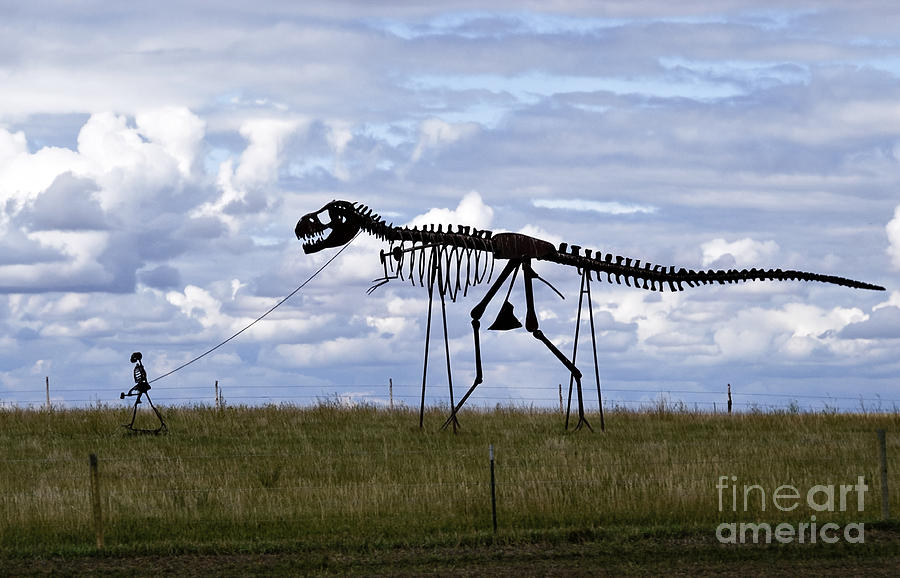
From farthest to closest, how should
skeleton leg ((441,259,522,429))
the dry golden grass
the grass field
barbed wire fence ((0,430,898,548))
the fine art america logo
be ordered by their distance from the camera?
skeleton leg ((441,259,522,429))
barbed wire fence ((0,430,898,548))
the dry golden grass
the fine art america logo
the grass field

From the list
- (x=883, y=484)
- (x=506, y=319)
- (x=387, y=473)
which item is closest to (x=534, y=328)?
(x=506, y=319)

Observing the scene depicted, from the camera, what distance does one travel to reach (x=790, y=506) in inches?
632

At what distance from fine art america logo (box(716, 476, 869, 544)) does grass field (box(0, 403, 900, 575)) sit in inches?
1.9

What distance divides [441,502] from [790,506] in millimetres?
4603

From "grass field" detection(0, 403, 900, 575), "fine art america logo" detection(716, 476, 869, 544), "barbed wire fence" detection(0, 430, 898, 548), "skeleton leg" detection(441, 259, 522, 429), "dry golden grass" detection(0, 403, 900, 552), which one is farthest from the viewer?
"skeleton leg" detection(441, 259, 522, 429)

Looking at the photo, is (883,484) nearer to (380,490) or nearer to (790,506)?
(790,506)

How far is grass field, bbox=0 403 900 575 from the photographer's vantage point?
13.5 m

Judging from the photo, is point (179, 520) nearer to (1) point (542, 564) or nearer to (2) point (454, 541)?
(2) point (454, 541)

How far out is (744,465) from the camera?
1903 centimetres

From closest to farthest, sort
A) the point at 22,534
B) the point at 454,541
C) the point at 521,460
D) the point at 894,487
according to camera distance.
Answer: the point at 454,541 < the point at 22,534 < the point at 894,487 < the point at 521,460

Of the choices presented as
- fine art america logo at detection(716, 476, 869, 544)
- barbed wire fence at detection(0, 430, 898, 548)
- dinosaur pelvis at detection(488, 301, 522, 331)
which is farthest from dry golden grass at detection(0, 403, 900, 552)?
dinosaur pelvis at detection(488, 301, 522, 331)

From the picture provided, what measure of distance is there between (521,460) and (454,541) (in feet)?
19.8

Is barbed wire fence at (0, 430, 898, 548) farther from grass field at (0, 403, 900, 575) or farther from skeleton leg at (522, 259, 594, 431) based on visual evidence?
skeleton leg at (522, 259, 594, 431)

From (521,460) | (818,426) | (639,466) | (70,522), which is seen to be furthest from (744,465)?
(70,522)
